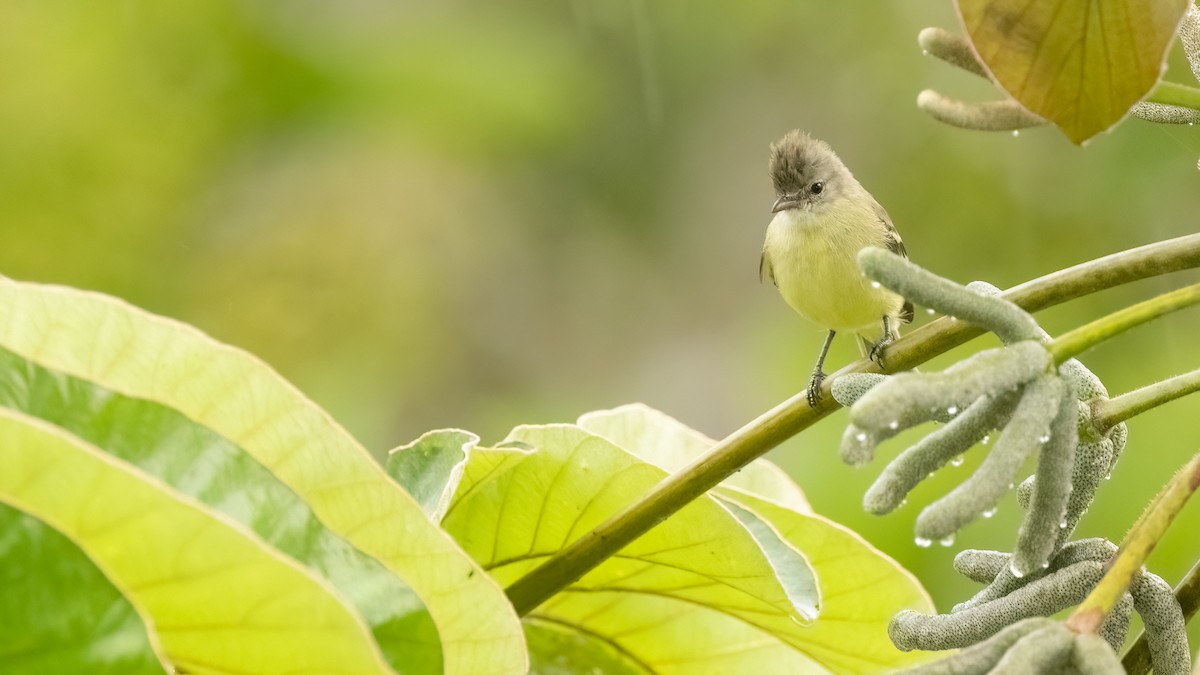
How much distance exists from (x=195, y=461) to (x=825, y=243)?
1.43 meters

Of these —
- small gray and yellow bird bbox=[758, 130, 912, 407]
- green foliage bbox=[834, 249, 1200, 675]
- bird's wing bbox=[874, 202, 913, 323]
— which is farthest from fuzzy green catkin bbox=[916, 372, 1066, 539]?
bird's wing bbox=[874, 202, 913, 323]

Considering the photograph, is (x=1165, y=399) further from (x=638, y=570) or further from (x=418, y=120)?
(x=418, y=120)

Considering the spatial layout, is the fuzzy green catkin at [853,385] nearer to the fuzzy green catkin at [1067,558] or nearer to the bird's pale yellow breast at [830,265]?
the fuzzy green catkin at [1067,558]

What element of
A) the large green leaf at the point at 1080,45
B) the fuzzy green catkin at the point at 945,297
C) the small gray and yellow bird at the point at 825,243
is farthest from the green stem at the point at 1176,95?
the small gray and yellow bird at the point at 825,243

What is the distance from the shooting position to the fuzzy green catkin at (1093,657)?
1.40ft

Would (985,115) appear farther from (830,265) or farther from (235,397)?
(830,265)

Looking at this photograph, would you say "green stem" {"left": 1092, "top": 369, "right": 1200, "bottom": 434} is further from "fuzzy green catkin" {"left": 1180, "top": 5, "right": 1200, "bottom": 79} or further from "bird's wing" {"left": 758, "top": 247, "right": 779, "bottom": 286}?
"bird's wing" {"left": 758, "top": 247, "right": 779, "bottom": 286}

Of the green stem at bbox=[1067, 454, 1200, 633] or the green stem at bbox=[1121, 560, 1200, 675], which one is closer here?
the green stem at bbox=[1067, 454, 1200, 633]

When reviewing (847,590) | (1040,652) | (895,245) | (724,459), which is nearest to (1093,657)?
(1040,652)

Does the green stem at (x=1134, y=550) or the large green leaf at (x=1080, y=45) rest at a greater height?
the large green leaf at (x=1080, y=45)

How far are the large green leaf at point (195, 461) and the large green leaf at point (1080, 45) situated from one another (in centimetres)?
33

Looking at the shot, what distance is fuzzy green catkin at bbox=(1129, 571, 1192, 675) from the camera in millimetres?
531

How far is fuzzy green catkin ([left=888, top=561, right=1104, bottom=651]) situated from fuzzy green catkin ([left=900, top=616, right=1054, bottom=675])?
3.5 inches

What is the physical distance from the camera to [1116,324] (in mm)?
486
